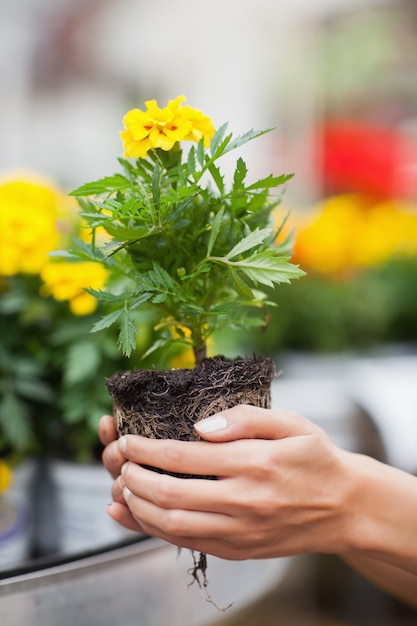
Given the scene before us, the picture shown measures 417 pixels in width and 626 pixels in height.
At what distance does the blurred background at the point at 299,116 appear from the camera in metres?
1.73

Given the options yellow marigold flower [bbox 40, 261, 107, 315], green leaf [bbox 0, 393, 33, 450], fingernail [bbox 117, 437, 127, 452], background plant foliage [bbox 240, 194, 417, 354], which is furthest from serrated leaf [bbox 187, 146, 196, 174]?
background plant foliage [bbox 240, 194, 417, 354]

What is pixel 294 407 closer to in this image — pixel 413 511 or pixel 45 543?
pixel 45 543

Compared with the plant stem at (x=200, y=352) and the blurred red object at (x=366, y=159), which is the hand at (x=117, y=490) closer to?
the plant stem at (x=200, y=352)

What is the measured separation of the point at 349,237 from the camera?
1.91 m

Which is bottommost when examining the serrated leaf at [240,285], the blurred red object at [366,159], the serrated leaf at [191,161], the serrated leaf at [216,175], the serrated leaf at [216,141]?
the serrated leaf at [240,285]

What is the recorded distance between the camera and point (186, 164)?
1.79 ft

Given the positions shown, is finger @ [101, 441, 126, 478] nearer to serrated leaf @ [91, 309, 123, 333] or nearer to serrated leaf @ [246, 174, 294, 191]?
serrated leaf @ [91, 309, 123, 333]

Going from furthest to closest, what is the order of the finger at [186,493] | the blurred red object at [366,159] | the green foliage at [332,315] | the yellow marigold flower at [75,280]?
the blurred red object at [366,159] → the green foliage at [332,315] → the yellow marigold flower at [75,280] → the finger at [186,493]

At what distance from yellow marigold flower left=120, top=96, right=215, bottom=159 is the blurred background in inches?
41.9

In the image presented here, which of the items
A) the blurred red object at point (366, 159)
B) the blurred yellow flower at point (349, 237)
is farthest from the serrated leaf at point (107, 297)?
the blurred red object at point (366, 159)

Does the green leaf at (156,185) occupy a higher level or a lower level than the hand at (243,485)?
higher

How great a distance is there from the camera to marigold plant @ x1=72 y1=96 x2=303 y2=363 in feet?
1.71

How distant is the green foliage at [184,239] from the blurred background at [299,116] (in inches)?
38.8

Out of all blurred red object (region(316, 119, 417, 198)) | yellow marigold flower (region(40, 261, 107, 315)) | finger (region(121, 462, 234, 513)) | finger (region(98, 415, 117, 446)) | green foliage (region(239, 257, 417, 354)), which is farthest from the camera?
blurred red object (region(316, 119, 417, 198))
